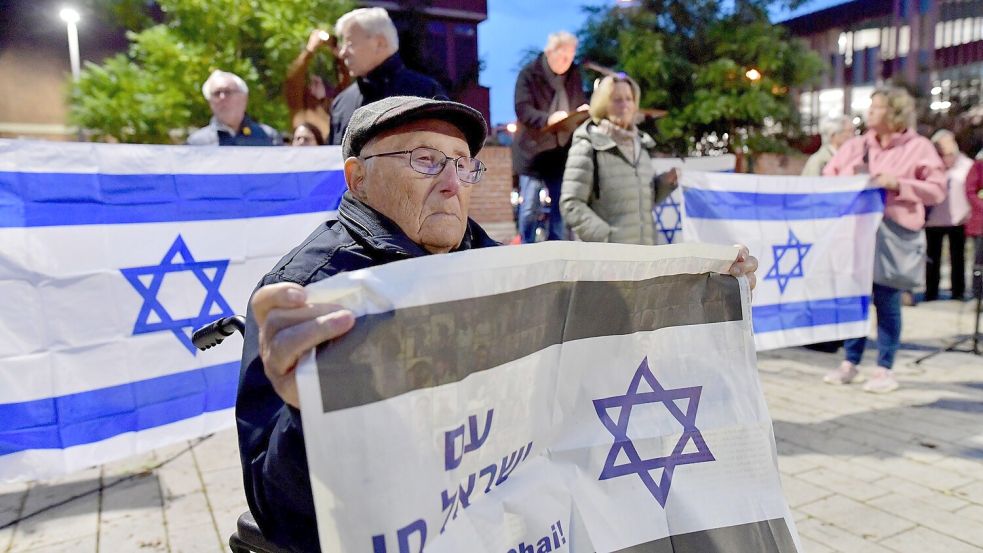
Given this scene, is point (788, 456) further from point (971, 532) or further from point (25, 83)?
point (25, 83)

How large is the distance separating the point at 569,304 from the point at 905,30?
41.4m

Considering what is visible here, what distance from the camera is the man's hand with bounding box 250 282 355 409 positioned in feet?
3.34

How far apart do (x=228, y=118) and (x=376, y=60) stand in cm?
192

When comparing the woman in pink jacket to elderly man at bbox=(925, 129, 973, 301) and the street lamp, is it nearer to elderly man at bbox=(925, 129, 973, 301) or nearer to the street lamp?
elderly man at bbox=(925, 129, 973, 301)

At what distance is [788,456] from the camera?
3.81 m

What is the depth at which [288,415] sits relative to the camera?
1175 millimetres

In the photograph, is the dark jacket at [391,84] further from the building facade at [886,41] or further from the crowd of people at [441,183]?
the building facade at [886,41]

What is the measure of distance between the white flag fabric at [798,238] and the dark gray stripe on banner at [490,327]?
2.98m

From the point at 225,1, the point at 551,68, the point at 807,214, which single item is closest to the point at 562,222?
the point at 551,68

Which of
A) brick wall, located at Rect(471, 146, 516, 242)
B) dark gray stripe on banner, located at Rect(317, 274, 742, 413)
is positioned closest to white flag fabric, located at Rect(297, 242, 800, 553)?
dark gray stripe on banner, located at Rect(317, 274, 742, 413)

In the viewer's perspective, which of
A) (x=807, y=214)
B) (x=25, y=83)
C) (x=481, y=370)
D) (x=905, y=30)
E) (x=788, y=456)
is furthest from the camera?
(x=905, y=30)

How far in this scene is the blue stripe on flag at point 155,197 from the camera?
2.87 metres

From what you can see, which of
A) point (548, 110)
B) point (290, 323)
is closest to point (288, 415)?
point (290, 323)

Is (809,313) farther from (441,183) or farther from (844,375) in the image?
(441,183)
